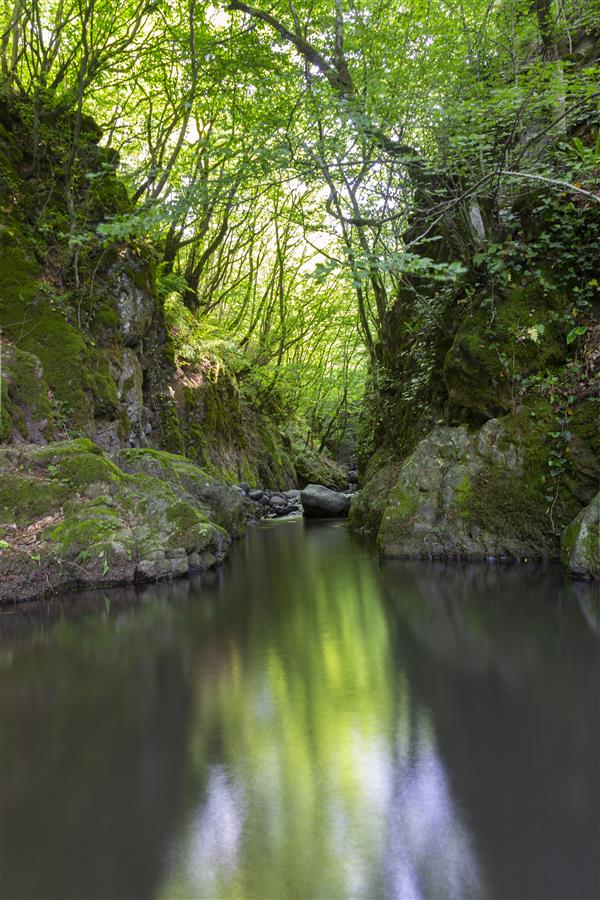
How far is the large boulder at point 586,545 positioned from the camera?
5645mm

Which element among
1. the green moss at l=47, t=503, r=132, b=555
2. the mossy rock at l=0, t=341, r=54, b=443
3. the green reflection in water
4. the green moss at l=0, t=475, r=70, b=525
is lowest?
the green reflection in water

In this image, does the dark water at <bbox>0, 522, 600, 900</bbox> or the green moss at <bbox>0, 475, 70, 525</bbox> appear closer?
the dark water at <bbox>0, 522, 600, 900</bbox>

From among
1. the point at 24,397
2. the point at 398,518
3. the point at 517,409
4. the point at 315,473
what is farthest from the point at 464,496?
the point at 315,473

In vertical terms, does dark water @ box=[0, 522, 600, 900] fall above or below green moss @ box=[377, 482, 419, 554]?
below

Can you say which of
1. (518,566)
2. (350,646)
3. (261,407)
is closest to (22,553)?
(350,646)

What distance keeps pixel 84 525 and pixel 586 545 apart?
5376 millimetres

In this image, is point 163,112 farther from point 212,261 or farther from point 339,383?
point 339,383

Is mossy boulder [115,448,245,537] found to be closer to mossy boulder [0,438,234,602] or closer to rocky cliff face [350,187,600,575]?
mossy boulder [0,438,234,602]

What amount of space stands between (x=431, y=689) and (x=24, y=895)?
7.77 ft

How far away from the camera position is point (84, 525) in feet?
21.6

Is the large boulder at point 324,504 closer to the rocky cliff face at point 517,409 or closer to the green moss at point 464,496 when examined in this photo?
the rocky cliff face at point 517,409

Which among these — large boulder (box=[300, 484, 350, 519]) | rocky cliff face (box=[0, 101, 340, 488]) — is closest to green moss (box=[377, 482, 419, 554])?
rocky cliff face (box=[0, 101, 340, 488])

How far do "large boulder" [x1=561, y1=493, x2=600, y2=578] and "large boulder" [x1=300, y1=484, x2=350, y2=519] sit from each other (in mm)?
10353

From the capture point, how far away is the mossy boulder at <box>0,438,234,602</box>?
627 cm
